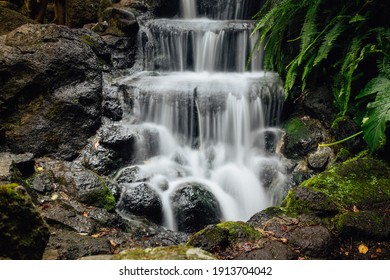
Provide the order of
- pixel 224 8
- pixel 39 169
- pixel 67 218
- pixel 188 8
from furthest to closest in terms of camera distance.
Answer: pixel 188 8 → pixel 224 8 → pixel 39 169 → pixel 67 218

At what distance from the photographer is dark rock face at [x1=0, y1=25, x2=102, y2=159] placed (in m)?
4.98

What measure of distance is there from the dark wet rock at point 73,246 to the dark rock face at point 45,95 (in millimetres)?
2065

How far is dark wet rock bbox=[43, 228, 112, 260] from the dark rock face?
2065mm

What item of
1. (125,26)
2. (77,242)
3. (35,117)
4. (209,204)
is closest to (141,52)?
(125,26)

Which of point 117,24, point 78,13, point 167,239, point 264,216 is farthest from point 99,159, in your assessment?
point 78,13

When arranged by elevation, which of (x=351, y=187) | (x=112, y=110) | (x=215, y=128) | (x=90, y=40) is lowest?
(x=351, y=187)

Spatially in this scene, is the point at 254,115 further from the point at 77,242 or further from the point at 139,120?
the point at 77,242

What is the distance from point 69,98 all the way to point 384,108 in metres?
4.56

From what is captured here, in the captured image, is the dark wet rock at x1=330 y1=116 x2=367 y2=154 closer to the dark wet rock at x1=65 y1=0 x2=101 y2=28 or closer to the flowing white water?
the flowing white water

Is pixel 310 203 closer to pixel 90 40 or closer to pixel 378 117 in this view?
pixel 378 117

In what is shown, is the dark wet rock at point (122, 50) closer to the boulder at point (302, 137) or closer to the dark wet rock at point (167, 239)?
the boulder at point (302, 137)

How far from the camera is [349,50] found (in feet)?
14.6

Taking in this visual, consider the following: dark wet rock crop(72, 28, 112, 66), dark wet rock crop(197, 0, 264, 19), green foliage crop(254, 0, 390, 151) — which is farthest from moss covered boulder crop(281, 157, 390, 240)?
dark wet rock crop(197, 0, 264, 19)

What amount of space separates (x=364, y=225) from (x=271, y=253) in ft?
3.15
